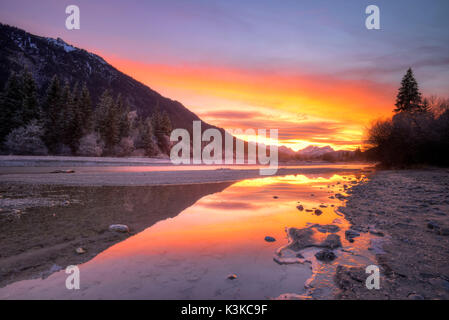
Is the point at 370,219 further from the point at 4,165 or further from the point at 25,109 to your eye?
the point at 25,109

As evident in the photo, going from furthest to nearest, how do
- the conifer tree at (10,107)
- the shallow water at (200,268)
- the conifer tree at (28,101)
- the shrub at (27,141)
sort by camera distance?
1. the conifer tree at (28,101)
2. the conifer tree at (10,107)
3. the shrub at (27,141)
4. the shallow water at (200,268)

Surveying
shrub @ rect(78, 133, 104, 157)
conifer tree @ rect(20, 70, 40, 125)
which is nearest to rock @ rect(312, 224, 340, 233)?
shrub @ rect(78, 133, 104, 157)

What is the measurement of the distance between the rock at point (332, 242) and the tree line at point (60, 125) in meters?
52.9

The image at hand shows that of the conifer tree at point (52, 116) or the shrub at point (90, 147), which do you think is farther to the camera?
the shrub at point (90, 147)

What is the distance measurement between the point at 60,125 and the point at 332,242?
59351mm

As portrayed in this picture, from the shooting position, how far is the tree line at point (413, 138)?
91.7ft

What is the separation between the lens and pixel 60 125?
47.2 m

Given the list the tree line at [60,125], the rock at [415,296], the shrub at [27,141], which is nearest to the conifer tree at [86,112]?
the tree line at [60,125]

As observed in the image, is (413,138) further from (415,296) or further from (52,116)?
(52,116)

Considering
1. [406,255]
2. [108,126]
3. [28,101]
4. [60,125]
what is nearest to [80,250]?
[406,255]

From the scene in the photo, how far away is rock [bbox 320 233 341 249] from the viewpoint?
16.1 ft

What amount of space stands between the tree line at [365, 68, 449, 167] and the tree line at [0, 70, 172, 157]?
5826 cm

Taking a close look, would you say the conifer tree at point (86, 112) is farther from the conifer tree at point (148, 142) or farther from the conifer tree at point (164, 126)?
the conifer tree at point (164, 126)
